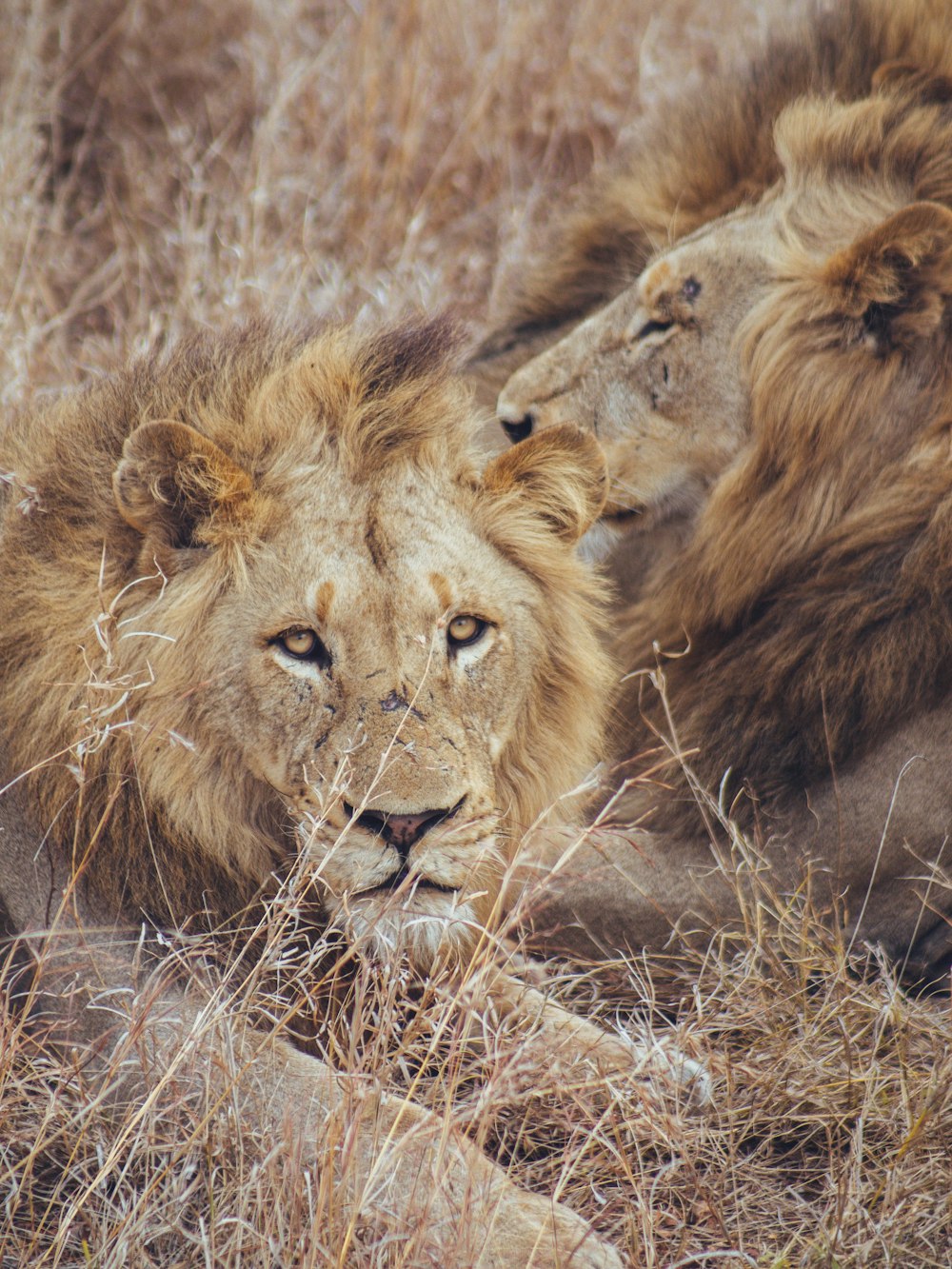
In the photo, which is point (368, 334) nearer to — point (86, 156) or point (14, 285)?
point (14, 285)

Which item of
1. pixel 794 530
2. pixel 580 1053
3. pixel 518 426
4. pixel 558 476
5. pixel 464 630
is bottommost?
pixel 580 1053

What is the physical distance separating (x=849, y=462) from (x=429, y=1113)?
6.63 ft

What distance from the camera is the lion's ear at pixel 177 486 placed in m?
2.58

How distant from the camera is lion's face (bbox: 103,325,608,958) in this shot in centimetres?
257

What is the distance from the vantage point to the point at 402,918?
2.54 metres

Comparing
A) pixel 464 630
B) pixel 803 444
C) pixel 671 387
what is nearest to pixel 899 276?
pixel 803 444

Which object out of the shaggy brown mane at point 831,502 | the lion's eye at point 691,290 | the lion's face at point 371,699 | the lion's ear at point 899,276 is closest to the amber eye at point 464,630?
the lion's face at point 371,699

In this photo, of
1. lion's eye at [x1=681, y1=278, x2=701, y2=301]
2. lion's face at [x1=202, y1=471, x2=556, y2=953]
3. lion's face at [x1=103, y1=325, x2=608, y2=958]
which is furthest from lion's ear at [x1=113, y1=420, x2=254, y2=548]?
lion's eye at [x1=681, y1=278, x2=701, y2=301]

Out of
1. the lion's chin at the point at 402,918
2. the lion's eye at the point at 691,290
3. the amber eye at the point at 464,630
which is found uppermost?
the lion's eye at the point at 691,290

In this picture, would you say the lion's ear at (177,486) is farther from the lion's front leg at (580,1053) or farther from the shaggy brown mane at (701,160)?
the shaggy brown mane at (701,160)

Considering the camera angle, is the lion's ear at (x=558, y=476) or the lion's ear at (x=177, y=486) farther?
the lion's ear at (x=558, y=476)

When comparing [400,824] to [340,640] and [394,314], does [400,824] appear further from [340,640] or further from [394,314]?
[394,314]

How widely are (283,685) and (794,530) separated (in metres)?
1.68

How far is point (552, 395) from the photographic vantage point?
4.20 meters
